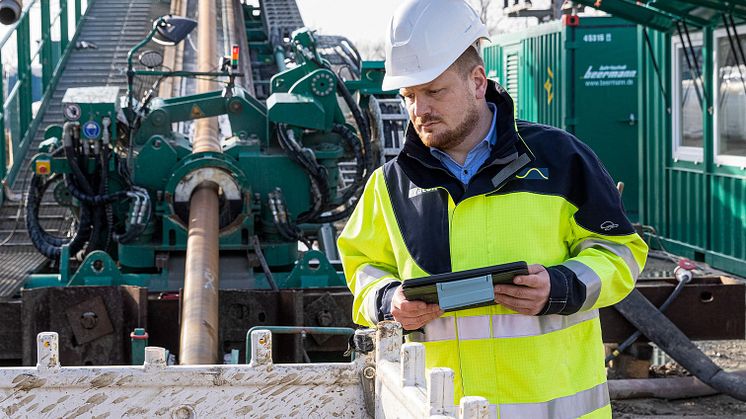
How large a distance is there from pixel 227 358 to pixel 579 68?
9.84 meters

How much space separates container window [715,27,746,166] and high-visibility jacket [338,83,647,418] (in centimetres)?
875

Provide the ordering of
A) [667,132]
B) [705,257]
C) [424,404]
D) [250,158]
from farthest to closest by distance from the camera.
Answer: [667,132] → [705,257] → [250,158] → [424,404]

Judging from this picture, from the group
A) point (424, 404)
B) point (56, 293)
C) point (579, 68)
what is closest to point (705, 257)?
point (579, 68)

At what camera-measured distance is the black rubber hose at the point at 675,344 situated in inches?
308

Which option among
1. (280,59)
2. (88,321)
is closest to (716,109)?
(280,59)

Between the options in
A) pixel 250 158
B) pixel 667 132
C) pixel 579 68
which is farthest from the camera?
pixel 579 68

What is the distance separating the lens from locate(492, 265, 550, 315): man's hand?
3.37m

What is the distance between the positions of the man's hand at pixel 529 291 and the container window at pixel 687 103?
9947mm

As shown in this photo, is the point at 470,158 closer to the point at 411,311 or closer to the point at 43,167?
the point at 411,311

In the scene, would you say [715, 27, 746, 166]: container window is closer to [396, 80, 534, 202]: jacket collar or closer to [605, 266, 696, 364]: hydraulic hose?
[605, 266, 696, 364]: hydraulic hose

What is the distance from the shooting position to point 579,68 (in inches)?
664

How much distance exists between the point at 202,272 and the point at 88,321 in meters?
0.67

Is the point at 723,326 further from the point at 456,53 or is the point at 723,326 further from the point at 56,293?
the point at 456,53

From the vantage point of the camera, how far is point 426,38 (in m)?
Answer: 3.63
